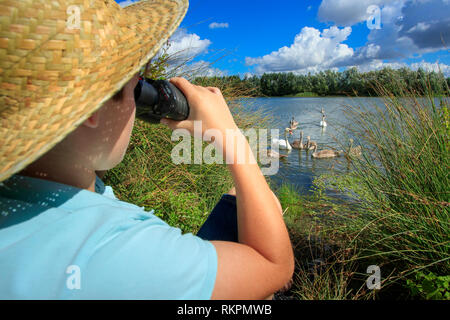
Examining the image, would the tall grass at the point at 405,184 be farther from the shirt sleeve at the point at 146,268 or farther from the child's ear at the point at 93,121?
the child's ear at the point at 93,121

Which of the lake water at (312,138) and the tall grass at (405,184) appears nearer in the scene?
the tall grass at (405,184)

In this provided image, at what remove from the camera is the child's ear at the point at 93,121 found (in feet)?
2.13

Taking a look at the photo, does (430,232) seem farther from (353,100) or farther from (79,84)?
(79,84)

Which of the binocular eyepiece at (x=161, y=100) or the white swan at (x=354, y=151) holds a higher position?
the binocular eyepiece at (x=161, y=100)

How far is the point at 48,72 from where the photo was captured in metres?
0.57

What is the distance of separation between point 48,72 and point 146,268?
0.43 metres

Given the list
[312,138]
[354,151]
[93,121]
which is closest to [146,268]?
[93,121]

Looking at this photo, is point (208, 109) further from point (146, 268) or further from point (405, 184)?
point (405, 184)

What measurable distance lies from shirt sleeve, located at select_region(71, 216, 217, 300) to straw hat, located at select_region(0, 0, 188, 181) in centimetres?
23

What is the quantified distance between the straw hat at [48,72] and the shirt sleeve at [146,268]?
0.75 feet

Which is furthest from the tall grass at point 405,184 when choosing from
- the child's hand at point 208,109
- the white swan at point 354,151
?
the child's hand at point 208,109

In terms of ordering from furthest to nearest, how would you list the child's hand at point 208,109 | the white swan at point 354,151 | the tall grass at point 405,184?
the white swan at point 354,151 → the tall grass at point 405,184 → the child's hand at point 208,109
